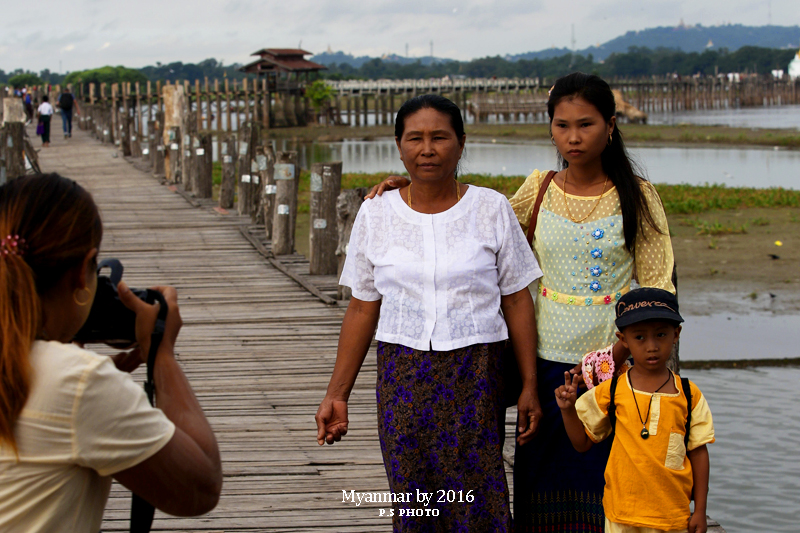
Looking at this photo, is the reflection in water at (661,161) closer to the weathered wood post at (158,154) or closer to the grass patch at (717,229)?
the grass patch at (717,229)

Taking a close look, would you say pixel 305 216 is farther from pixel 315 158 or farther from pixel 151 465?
pixel 315 158

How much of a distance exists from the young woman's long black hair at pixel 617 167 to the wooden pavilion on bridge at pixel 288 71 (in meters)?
42.4

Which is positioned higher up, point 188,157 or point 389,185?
point 188,157

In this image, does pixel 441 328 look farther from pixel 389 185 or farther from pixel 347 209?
pixel 347 209

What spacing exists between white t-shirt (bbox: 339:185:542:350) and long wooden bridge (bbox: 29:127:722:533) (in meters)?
1.09

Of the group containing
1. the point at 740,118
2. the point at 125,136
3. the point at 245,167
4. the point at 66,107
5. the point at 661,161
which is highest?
the point at 740,118

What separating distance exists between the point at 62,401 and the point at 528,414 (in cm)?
154

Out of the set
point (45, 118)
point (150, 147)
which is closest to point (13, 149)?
point (150, 147)

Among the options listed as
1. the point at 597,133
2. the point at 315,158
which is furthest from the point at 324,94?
the point at 597,133

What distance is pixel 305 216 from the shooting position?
1504 cm

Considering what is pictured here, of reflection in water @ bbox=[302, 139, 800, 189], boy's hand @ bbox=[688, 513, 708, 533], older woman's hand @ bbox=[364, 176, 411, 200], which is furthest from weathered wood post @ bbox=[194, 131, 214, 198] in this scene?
boy's hand @ bbox=[688, 513, 708, 533]

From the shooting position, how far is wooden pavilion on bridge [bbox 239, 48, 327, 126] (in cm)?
4675

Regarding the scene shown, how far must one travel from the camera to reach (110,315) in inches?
67.2

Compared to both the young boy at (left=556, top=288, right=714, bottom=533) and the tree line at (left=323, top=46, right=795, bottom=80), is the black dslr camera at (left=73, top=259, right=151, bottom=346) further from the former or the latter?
the tree line at (left=323, top=46, right=795, bottom=80)
